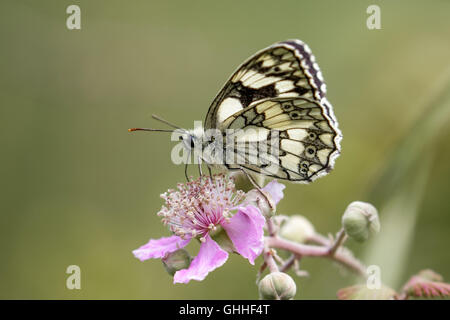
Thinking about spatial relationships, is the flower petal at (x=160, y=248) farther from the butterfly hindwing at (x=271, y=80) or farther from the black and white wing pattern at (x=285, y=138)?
the butterfly hindwing at (x=271, y=80)

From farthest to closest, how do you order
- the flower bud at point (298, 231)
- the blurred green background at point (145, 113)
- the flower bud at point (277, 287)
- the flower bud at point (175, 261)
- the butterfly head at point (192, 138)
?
1. the blurred green background at point (145, 113)
2. the flower bud at point (298, 231)
3. the butterfly head at point (192, 138)
4. the flower bud at point (175, 261)
5. the flower bud at point (277, 287)

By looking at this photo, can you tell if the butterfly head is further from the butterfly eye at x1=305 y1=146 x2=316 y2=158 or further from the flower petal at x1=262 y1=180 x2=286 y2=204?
the butterfly eye at x1=305 y1=146 x2=316 y2=158

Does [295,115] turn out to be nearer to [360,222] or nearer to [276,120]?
[276,120]

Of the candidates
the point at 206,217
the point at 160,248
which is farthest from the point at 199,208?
the point at 160,248

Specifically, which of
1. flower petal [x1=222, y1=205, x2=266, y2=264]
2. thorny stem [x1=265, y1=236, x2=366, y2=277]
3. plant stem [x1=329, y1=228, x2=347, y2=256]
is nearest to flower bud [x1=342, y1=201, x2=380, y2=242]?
plant stem [x1=329, y1=228, x2=347, y2=256]

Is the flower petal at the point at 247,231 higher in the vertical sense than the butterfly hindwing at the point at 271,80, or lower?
lower

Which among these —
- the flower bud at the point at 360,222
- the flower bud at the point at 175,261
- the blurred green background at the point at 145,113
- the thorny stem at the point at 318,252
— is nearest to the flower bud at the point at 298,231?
the thorny stem at the point at 318,252
